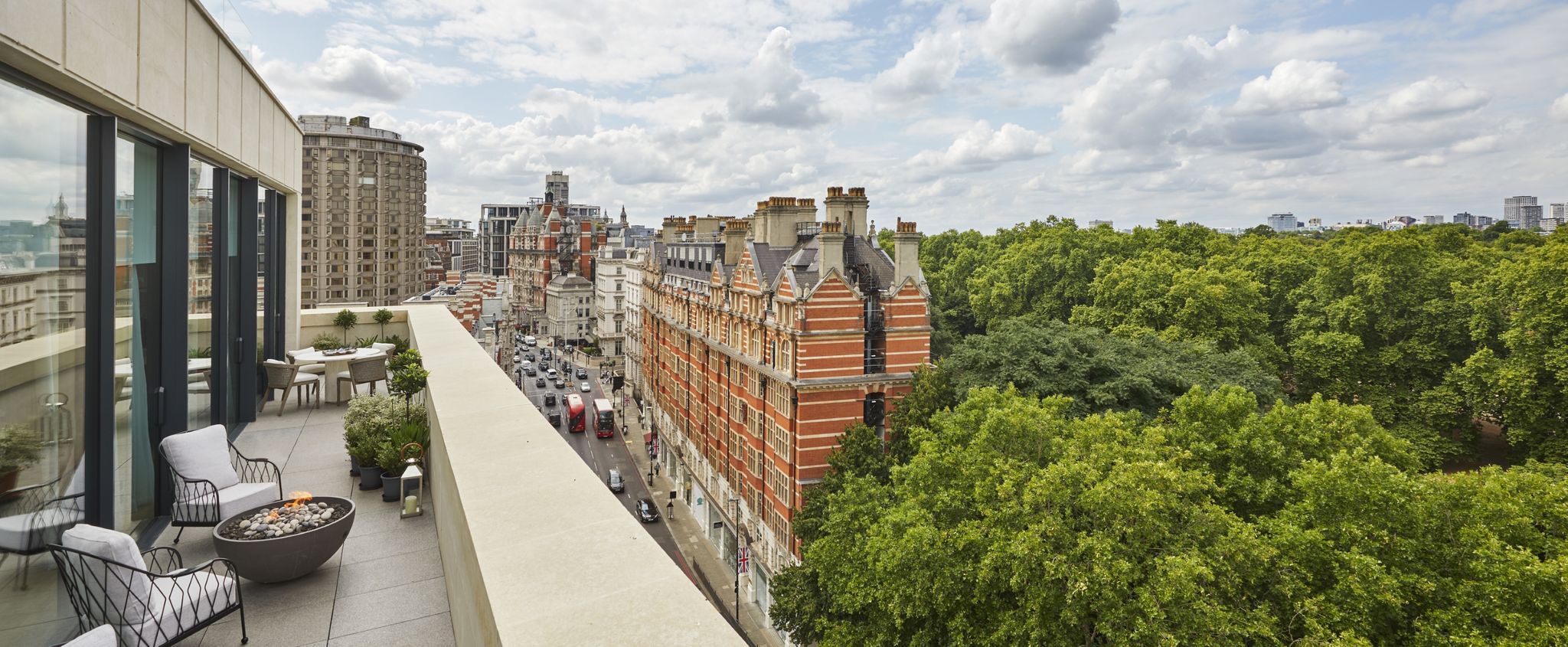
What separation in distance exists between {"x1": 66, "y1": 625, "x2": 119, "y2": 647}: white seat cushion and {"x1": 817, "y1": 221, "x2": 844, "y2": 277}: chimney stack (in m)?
25.1

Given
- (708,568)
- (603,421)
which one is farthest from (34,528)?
(603,421)

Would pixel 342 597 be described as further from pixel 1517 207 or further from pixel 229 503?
pixel 1517 207

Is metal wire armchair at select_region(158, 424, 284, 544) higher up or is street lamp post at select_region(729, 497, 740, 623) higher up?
metal wire armchair at select_region(158, 424, 284, 544)

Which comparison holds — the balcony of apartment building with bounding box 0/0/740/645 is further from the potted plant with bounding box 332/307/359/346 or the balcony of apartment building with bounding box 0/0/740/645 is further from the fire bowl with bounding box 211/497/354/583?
the potted plant with bounding box 332/307/359/346

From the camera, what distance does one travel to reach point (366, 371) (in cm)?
1291

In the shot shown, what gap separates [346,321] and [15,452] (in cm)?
1265

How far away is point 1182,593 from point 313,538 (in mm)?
11518

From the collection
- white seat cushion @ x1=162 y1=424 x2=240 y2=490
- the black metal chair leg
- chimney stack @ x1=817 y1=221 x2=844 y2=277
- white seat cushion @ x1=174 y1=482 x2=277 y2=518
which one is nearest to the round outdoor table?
white seat cushion @ x1=162 y1=424 x2=240 y2=490

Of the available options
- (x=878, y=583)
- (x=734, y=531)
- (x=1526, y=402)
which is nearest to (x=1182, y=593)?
(x=878, y=583)

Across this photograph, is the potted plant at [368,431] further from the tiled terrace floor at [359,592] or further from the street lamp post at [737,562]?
the street lamp post at [737,562]

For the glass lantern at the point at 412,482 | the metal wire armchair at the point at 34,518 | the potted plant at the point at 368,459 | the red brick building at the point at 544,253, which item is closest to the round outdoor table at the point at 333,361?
the potted plant at the point at 368,459

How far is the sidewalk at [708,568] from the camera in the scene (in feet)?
102

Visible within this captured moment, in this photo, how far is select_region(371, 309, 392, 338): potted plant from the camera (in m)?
17.1

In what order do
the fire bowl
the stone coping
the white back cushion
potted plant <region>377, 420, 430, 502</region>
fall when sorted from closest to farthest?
the stone coping, the white back cushion, the fire bowl, potted plant <region>377, 420, 430, 502</region>
